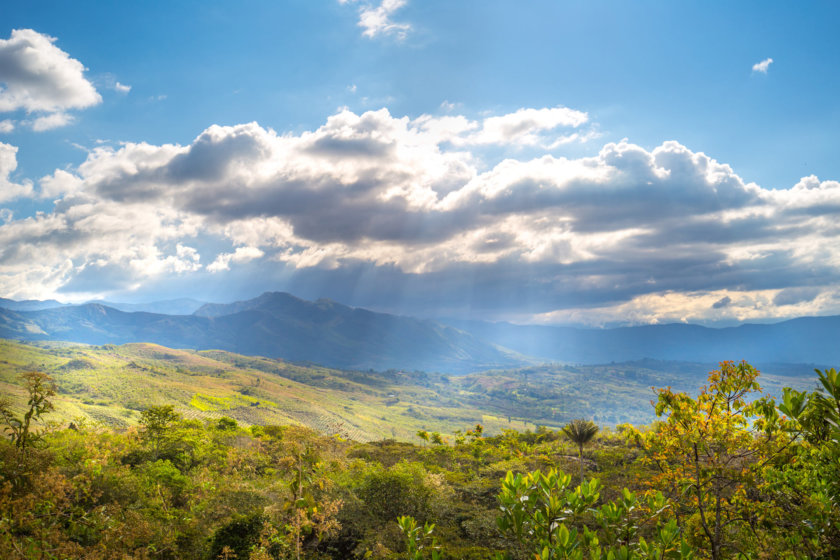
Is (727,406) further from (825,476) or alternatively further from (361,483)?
(361,483)

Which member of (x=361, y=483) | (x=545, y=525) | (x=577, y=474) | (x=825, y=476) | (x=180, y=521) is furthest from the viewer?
(x=577, y=474)

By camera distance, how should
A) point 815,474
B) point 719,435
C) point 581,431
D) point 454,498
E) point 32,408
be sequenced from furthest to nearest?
point 581,431 → point 454,498 → point 719,435 → point 32,408 → point 815,474

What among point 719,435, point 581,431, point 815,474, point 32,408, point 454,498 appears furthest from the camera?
point 581,431

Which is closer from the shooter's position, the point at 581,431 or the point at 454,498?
the point at 454,498

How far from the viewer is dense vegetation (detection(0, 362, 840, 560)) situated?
6672mm

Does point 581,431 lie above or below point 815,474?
below

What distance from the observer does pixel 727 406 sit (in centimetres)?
1014

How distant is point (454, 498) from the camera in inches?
1284

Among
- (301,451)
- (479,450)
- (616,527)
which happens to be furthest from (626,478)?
(616,527)

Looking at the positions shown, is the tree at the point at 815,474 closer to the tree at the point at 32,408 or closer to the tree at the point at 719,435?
the tree at the point at 719,435

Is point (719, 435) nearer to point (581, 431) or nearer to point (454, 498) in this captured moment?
point (454, 498)

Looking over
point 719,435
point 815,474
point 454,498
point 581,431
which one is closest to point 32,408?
point 719,435

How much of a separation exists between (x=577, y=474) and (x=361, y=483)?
24537 mm

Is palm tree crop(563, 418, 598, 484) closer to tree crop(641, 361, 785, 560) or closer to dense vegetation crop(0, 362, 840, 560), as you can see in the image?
dense vegetation crop(0, 362, 840, 560)
